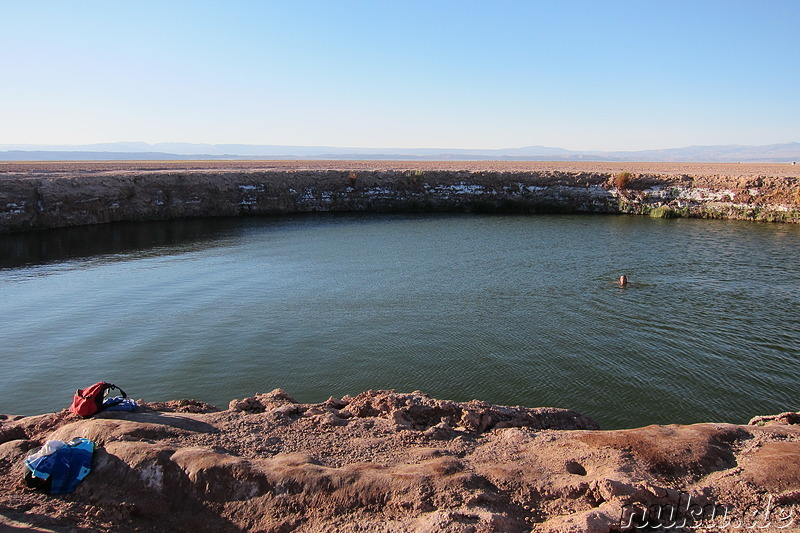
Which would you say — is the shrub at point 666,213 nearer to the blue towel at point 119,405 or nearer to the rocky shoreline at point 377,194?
the rocky shoreline at point 377,194

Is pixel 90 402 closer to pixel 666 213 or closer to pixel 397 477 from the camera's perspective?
pixel 397 477

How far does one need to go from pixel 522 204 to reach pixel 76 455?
43332mm

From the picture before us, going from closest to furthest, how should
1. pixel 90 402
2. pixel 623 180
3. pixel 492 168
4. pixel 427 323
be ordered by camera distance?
1. pixel 90 402
2. pixel 427 323
3. pixel 623 180
4. pixel 492 168

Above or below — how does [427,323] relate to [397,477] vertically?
below

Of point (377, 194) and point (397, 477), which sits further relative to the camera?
point (377, 194)

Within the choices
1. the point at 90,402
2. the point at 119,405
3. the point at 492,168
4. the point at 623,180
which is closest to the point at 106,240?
the point at 119,405

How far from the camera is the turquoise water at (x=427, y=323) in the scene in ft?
44.2

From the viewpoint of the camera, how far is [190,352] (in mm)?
15922

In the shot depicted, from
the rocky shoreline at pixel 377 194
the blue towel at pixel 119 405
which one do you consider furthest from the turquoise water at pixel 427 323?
the rocky shoreline at pixel 377 194

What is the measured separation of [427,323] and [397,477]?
10.7 m

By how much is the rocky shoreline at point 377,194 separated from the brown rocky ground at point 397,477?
120 feet

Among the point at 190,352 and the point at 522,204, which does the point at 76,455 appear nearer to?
the point at 190,352

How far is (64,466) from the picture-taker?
7.53 metres

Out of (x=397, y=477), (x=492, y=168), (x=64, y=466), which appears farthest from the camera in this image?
(x=492, y=168)
